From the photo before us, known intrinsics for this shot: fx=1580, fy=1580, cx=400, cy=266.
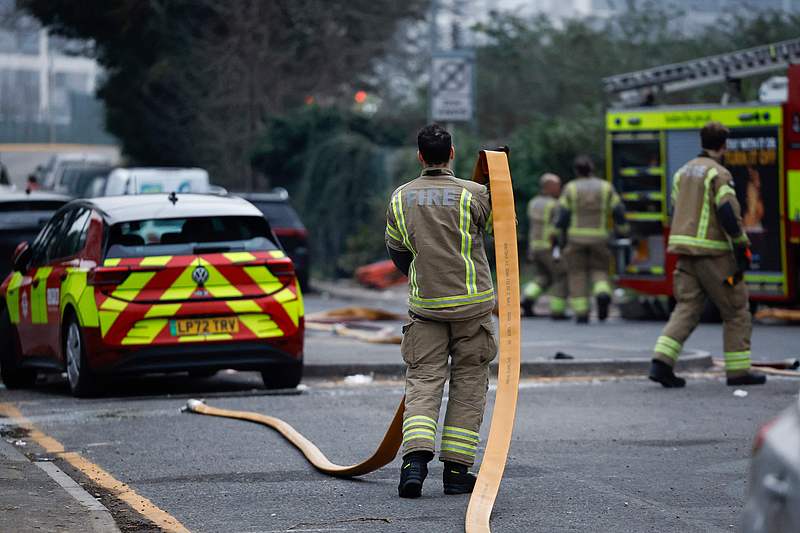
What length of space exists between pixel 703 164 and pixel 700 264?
71cm

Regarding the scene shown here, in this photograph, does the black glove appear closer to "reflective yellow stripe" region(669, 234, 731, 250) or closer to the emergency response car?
"reflective yellow stripe" region(669, 234, 731, 250)

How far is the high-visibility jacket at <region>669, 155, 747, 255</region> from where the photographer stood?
11180mm

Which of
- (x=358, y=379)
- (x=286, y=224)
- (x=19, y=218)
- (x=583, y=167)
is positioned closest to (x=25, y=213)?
(x=19, y=218)

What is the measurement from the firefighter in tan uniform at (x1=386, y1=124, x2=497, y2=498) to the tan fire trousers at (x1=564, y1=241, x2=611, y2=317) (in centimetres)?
1090

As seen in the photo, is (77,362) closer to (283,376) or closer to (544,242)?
(283,376)

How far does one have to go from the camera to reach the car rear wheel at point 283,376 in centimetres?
1145

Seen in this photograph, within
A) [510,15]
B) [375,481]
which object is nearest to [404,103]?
[510,15]

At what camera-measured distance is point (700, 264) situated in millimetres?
11305

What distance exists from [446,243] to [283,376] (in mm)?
4530

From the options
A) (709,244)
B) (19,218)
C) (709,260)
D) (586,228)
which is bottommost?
(586,228)

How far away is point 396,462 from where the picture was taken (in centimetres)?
828

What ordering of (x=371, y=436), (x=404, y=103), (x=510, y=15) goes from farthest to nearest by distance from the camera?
(x=404, y=103) → (x=510, y=15) → (x=371, y=436)

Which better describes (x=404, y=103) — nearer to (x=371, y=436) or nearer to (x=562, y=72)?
(x=562, y=72)

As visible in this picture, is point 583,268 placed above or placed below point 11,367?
above
